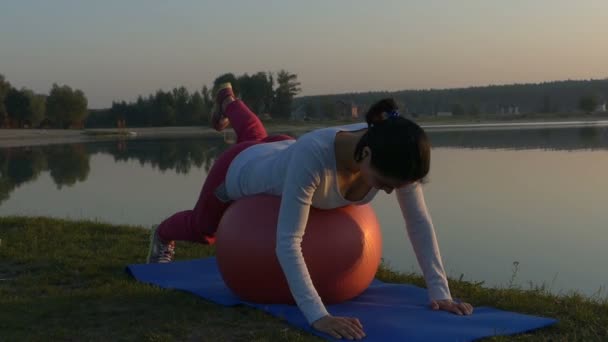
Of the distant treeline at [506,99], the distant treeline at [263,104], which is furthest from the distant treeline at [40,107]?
the distant treeline at [506,99]

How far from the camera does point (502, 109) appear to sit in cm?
7756

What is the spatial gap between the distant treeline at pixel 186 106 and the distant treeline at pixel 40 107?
14.5 ft

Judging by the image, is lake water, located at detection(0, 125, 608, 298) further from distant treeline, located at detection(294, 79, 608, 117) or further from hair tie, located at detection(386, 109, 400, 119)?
distant treeline, located at detection(294, 79, 608, 117)

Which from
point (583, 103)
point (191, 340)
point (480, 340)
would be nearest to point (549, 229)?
point (480, 340)

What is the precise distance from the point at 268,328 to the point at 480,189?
6.90 metres

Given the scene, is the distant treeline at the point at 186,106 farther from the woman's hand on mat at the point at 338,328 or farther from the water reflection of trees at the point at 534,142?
the woman's hand on mat at the point at 338,328

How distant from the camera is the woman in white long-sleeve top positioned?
2615 mm

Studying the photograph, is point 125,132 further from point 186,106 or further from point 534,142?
point 534,142

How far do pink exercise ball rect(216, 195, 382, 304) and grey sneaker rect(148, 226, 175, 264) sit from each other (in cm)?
119

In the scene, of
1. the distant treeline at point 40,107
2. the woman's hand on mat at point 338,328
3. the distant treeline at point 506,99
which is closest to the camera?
the woman's hand on mat at point 338,328

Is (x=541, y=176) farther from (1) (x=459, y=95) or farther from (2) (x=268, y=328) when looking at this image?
(1) (x=459, y=95)

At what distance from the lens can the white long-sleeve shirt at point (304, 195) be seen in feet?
9.65

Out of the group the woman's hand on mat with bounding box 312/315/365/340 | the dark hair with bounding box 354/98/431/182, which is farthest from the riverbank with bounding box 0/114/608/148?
the dark hair with bounding box 354/98/431/182

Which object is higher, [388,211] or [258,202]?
[258,202]
